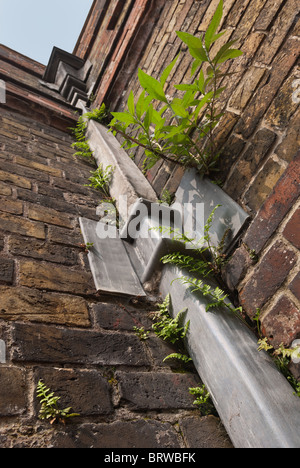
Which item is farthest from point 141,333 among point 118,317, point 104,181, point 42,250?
point 104,181

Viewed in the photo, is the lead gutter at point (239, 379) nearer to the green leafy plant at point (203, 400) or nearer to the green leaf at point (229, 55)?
the green leafy plant at point (203, 400)

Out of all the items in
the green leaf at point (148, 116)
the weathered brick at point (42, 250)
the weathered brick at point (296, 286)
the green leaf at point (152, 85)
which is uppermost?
the green leaf at point (152, 85)

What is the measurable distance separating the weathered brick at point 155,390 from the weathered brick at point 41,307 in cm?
29

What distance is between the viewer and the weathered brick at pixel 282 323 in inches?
A: 41.1

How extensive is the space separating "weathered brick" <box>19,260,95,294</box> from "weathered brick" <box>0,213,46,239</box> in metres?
0.22

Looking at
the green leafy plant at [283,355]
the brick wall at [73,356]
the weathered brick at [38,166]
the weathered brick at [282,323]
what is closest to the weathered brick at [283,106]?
the weathered brick at [282,323]

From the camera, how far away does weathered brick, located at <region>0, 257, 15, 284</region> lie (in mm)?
1204

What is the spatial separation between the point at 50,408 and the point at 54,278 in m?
0.61

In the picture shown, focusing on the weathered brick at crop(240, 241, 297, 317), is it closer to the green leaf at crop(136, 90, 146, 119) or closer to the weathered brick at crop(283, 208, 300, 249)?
the weathered brick at crop(283, 208, 300, 249)

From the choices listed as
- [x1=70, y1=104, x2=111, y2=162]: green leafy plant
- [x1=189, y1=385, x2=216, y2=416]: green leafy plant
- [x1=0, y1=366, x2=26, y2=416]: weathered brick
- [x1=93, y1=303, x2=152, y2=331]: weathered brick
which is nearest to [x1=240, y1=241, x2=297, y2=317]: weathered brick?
[x1=189, y1=385, x2=216, y2=416]: green leafy plant

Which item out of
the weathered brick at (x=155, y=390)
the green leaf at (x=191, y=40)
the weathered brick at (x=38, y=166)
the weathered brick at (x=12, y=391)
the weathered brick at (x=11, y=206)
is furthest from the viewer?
the weathered brick at (x=38, y=166)

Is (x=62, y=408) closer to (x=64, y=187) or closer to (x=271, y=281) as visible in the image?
(x=271, y=281)

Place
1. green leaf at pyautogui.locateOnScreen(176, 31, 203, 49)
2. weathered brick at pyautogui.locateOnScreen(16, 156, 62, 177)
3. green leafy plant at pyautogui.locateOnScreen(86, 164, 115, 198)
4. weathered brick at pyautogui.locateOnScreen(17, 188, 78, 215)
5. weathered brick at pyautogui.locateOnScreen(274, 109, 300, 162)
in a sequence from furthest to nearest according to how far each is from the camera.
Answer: green leafy plant at pyautogui.locateOnScreen(86, 164, 115, 198)
weathered brick at pyautogui.locateOnScreen(16, 156, 62, 177)
weathered brick at pyautogui.locateOnScreen(17, 188, 78, 215)
green leaf at pyautogui.locateOnScreen(176, 31, 203, 49)
weathered brick at pyautogui.locateOnScreen(274, 109, 300, 162)
